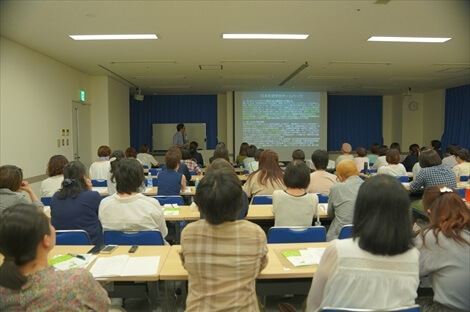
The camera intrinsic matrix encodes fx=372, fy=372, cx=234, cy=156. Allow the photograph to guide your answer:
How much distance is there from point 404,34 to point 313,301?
5102 millimetres

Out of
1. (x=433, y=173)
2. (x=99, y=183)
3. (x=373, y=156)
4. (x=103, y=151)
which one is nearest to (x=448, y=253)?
(x=433, y=173)

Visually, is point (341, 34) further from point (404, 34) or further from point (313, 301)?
point (313, 301)

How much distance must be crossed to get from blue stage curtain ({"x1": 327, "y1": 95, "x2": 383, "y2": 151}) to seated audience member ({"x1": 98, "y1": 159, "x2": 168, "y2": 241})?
39.7 feet

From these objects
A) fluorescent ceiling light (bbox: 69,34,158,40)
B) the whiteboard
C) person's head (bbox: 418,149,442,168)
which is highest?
fluorescent ceiling light (bbox: 69,34,158,40)

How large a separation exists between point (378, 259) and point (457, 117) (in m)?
12.2

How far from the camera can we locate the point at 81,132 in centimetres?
883

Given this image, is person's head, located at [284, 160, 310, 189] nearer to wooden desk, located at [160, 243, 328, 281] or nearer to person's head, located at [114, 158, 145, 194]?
wooden desk, located at [160, 243, 328, 281]

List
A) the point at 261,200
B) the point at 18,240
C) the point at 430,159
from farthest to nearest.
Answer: the point at 430,159
the point at 261,200
the point at 18,240

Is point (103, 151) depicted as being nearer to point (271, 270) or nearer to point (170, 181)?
point (170, 181)

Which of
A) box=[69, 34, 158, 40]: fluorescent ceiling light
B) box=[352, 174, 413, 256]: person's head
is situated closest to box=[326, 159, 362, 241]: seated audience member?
box=[352, 174, 413, 256]: person's head

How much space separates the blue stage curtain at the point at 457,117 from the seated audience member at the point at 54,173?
11.4 meters

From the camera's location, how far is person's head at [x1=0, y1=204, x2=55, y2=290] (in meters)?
1.37

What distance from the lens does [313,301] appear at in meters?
1.75

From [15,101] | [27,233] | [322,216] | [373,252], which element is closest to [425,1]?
[322,216]
